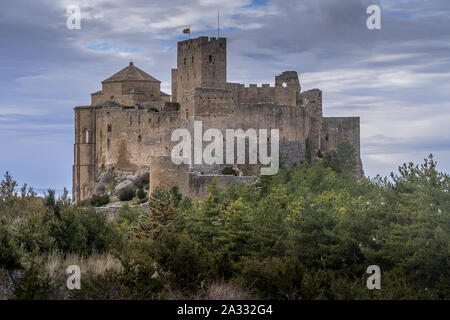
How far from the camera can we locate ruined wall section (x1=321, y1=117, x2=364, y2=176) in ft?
187

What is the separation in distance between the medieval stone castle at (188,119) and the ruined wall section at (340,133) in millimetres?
83

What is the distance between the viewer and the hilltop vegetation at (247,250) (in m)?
12.3

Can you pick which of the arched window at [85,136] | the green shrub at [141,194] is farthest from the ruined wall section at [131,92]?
the green shrub at [141,194]

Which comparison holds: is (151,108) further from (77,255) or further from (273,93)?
(77,255)

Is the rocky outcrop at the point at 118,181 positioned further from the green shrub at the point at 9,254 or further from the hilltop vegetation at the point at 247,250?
the green shrub at the point at 9,254

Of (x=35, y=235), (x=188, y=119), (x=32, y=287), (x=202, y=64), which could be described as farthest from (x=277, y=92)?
(x=32, y=287)

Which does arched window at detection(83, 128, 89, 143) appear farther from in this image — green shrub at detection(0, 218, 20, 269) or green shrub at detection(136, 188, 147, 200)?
green shrub at detection(0, 218, 20, 269)

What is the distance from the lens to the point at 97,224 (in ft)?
57.3

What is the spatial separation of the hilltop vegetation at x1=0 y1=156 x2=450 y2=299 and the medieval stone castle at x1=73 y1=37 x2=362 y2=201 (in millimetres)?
19885

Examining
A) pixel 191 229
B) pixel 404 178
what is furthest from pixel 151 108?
pixel 404 178

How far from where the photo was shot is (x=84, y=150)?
2199 inches

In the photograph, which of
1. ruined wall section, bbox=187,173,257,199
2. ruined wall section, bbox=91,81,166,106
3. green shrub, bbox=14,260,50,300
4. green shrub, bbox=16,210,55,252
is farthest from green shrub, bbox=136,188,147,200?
green shrub, bbox=14,260,50,300
